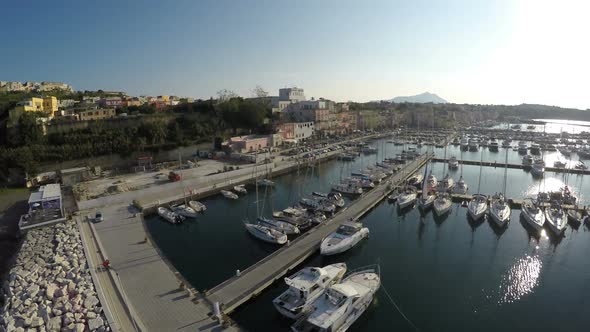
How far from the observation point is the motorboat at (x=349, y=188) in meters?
25.1

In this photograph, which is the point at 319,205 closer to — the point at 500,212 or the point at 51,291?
the point at 500,212

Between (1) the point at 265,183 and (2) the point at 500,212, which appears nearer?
(2) the point at 500,212

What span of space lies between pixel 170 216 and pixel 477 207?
1961 centimetres

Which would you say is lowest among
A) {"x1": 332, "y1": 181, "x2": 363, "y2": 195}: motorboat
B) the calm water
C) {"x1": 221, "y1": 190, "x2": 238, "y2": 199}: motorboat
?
the calm water

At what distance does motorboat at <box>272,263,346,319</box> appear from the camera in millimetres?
10778

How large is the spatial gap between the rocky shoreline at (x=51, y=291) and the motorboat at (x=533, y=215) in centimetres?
2189

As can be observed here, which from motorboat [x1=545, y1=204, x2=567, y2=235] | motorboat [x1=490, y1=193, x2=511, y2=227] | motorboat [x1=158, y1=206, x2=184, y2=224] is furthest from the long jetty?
motorboat [x1=545, y1=204, x2=567, y2=235]

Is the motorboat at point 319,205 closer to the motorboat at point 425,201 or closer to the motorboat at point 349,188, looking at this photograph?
the motorboat at point 349,188

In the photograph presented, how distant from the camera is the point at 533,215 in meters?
19.7

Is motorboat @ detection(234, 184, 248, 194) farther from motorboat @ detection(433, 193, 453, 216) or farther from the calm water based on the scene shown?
motorboat @ detection(433, 193, 453, 216)

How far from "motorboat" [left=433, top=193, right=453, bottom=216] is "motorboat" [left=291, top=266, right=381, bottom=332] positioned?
1118 centimetres

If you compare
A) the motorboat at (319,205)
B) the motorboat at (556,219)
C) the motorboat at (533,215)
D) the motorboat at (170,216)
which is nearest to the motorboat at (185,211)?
the motorboat at (170,216)

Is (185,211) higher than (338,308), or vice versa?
(185,211)

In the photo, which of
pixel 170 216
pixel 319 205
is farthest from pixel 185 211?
pixel 319 205
